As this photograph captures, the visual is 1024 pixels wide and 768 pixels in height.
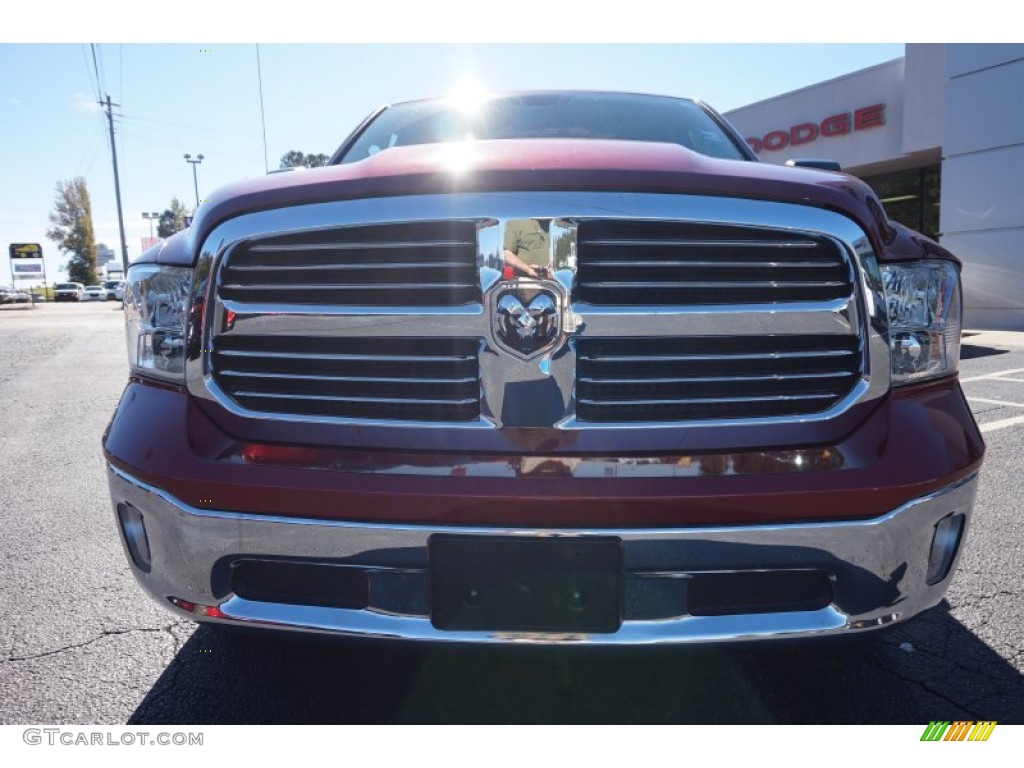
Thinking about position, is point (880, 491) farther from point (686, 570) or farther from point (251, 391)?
point (251, 391)

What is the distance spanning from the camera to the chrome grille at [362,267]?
1517 mm

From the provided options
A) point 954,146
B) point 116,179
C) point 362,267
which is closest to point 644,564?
point 362,267

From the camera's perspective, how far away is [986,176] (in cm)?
1398

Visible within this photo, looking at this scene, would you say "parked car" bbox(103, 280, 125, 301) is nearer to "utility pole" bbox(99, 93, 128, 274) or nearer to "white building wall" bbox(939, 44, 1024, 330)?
"utility pole" bbox(99, 93, 128, 274)

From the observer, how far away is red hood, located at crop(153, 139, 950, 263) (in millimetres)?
1522

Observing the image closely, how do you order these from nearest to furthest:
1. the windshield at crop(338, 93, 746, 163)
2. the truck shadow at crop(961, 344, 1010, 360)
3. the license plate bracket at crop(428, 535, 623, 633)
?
the license plate bracket at crop(428, 535, 623, 633) → the windshield at crop(338, 93, 746, 163) → the truck shadow at crop(961, 344, 1010, 360)

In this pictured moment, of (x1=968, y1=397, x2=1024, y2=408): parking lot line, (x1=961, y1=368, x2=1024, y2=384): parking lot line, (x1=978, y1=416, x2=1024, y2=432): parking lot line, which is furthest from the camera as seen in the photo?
(x1=961, y1=368, x2=1024, y2=384): parking lot line

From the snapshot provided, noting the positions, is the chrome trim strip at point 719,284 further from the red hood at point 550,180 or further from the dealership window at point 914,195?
the dealership window at point 914,195

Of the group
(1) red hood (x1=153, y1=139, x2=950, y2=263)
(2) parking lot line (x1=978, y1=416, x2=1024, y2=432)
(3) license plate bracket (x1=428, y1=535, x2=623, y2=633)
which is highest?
(1) red hood (x1=153, y1=139, x2=950, y2=263)

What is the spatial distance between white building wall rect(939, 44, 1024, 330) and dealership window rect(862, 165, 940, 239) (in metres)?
1.98

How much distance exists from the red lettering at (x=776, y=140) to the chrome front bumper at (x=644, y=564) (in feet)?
63.6

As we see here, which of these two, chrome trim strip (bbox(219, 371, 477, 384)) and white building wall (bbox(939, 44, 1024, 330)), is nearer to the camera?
chrome trim strip (bbox(219, 371, 477, 384))

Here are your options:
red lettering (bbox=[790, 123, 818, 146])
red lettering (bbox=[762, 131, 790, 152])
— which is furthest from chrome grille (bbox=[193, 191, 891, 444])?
red lettering (bbox=[762, 131, 790, 152])

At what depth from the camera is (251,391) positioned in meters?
1.64
